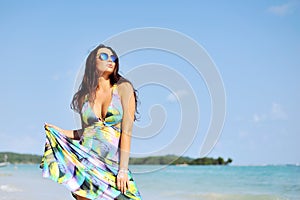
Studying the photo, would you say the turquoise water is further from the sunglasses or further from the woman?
the sunglasses

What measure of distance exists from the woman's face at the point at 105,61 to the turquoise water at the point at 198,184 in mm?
6599

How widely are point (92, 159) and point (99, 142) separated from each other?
11cm

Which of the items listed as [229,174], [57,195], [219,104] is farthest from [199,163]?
[219,104]

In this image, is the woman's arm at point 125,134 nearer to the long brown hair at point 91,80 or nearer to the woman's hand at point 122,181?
the woman's hand at point 122,181

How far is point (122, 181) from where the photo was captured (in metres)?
3.02

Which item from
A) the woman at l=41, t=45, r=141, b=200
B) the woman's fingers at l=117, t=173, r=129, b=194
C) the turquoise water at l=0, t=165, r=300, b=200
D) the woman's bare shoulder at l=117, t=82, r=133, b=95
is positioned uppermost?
the woman's bare shoulder at l=117, t=82, r=133, b=95

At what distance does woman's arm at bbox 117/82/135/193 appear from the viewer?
303 cm

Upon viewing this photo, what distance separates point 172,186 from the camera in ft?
42.8

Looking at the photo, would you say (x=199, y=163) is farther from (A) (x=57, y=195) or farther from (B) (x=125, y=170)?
(B) (x=125, y=170)

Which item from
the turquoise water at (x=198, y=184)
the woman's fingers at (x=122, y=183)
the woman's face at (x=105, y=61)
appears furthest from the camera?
the turquoise water at (x=198, y=184)

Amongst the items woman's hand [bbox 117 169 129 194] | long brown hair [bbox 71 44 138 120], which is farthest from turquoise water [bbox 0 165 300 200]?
woman's hand [bbox 117 169 129 194]

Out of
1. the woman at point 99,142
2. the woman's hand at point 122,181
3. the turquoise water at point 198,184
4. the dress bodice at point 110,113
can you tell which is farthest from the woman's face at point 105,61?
the turquoise water at point 198,184

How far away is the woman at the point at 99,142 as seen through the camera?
3.03 metres

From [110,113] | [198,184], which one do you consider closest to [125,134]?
[110,113]
